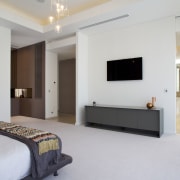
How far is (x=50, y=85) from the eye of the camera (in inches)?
267

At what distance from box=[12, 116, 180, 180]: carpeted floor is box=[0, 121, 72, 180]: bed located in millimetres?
323

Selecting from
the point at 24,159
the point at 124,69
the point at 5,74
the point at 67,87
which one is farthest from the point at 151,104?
the point at 67,87

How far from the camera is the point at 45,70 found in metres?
6.58

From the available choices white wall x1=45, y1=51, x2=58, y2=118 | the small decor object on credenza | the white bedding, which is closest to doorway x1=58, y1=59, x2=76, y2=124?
white wall x1=45, y1=51, x2=58, y2=118

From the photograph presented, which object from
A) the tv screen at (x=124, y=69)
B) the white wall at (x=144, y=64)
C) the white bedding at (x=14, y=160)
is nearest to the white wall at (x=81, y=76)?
the white wall at (x=144, y=64)

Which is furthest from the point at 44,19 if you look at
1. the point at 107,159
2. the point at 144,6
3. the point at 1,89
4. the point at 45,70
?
the point at 107,159

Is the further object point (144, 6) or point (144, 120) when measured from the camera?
point (144, 120)

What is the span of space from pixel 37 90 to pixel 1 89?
1.83 m

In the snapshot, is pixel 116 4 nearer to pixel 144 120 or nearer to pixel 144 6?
pixel 144 6

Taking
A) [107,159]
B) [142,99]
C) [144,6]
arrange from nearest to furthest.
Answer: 1. [107,159]
2. [144,6]
3. [142,99]

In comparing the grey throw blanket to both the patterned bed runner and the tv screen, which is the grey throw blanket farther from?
the tv screen

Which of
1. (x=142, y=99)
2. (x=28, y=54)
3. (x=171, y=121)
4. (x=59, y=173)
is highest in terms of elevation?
(x=28, y=54)

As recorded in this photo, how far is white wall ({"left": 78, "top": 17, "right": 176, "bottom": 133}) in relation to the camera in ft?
14.3

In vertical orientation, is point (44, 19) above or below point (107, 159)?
above
